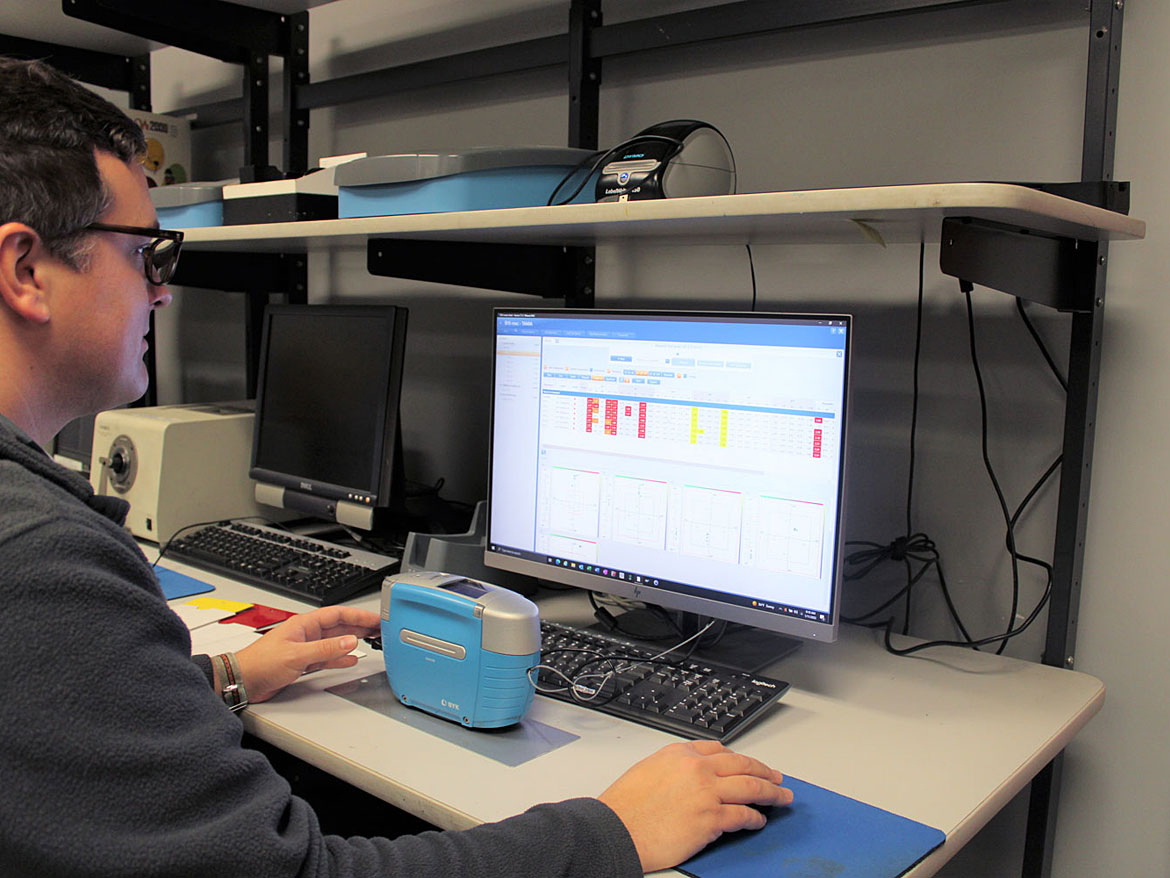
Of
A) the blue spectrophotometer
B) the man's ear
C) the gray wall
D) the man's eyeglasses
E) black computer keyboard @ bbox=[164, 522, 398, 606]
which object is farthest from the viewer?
black computer keyboard @ bbox=[164, 522, 398, 606]

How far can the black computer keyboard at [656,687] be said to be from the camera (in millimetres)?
1043

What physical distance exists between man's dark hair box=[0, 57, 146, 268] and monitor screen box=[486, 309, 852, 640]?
0.64 metres

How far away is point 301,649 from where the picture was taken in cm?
113

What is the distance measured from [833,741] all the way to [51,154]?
0.91 metres

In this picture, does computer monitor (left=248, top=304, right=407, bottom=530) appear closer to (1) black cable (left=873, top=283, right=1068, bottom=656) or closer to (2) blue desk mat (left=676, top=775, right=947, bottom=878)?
(1) black cable (left=873, top=283, right=1068, bottom=656)

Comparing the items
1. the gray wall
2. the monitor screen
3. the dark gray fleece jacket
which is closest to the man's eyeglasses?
the dark gray fleece jacket

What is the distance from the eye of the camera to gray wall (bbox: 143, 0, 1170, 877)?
4.06 feet

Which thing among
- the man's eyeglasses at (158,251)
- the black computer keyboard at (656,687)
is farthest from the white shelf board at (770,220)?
the black computer keyboard at (656,687)

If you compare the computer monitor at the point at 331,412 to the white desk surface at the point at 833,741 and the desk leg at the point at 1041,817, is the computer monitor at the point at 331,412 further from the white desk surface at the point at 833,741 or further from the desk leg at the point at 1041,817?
the desk leg at the point at 1041,817

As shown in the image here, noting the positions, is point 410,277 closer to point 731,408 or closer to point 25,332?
point 731,408

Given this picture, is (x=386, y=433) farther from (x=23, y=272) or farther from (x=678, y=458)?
(x=23, y=272)

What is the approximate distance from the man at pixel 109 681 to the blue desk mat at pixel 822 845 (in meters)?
0.02

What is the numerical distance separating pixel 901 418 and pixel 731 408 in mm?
371

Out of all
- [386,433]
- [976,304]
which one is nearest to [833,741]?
[976,304]
